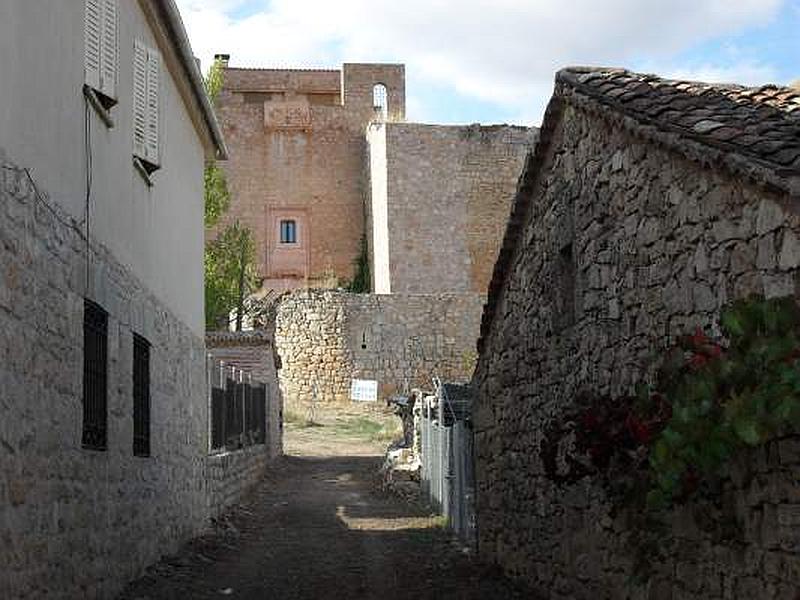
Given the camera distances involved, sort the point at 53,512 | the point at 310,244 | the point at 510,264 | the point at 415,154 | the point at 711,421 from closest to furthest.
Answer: the point at 711,421 < the point at 53,512 < the point at 510,264 < the point at 415,154 < the point at 310,244

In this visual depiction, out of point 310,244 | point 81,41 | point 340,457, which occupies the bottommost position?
point 340,457

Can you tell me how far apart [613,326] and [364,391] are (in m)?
29.6

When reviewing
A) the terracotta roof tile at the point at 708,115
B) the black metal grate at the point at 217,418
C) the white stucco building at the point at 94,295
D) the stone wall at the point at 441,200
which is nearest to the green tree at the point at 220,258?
the stone wall at the point at 441,200

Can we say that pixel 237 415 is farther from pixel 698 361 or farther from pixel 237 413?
pixel 698 361

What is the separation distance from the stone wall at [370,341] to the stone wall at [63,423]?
85.5 ft

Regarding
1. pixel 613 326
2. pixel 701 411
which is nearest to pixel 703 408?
pixel 701 411

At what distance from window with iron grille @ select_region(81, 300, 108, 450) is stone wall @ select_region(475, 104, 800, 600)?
356cm

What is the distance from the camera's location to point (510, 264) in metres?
11.1

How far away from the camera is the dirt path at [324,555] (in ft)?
35.0

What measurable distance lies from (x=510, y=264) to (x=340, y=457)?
16.3m

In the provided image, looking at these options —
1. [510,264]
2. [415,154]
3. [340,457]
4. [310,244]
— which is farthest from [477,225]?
[510,264]

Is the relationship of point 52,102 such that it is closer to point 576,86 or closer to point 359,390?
point 576,86

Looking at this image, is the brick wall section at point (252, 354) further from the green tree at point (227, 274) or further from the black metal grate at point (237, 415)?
the green tree at point (227, 274)

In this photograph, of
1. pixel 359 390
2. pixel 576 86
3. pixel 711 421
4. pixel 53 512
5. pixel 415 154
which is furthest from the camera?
pixel 415 154
